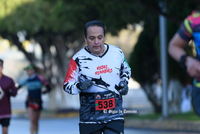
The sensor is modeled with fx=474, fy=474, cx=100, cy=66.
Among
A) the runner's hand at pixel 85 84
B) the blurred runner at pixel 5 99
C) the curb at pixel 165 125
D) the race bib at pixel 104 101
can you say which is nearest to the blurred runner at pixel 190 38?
the runner's hand at pixel 85 84

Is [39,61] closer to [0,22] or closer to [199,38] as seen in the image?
[0,22]

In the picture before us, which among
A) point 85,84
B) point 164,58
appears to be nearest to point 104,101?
point 85,84

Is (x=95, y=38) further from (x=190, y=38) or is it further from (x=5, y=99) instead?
(x=5, y=99)

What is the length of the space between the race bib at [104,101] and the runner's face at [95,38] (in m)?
0.50

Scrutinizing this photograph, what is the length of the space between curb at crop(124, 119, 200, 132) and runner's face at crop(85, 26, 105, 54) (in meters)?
9.71

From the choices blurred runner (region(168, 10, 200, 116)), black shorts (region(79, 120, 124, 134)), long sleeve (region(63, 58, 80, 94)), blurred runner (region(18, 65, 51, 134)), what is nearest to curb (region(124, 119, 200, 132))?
blurred runner (region(18, 65, 51, 134))

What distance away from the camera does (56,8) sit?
2030cm

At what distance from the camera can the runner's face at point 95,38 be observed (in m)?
5.05

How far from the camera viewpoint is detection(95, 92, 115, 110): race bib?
201 inches

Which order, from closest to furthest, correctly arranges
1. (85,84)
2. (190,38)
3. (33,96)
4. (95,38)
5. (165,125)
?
1. (190,38)
2. (85,84)
3. (95,38)
4. (33,96)
5. (165,125)

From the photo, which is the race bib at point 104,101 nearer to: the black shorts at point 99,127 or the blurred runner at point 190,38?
the black shorts at point 99,127

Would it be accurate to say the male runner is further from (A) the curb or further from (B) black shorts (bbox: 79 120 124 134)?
(A) the curb

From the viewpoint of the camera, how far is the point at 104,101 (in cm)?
510

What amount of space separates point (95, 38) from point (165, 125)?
10.9 meters
